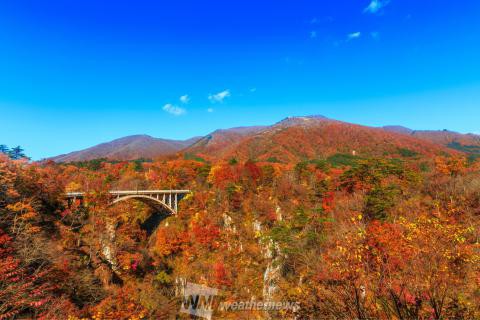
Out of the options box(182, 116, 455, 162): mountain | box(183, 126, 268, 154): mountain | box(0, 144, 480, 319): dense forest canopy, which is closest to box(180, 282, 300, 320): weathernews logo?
box(0, 144, 480, 319): dense forest canopy

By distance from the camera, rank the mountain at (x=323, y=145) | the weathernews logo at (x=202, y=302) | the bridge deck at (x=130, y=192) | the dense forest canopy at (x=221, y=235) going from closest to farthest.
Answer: the dense forest canopy at (x=221, y=235) < the weathernews logo at (x=202, y=302) < the bridge deck at (x=130, y=192) < the mountain at (x=323, y=145)

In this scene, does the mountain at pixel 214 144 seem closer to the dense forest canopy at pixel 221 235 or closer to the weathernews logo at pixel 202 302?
the dense forest canopy at pixel 221 235

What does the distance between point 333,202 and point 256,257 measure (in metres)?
12.3

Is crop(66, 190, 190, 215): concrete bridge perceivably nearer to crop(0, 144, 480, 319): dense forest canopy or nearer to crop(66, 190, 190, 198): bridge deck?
crop(66, 190, 190, 198): bridge deck

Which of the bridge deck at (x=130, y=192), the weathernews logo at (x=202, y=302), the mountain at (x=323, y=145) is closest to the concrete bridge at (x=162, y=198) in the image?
the bridge deck at (x=130, y=192)

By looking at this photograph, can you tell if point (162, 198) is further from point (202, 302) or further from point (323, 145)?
point (323, 145)

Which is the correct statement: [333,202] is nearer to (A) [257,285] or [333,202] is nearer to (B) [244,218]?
(B) [244,218]

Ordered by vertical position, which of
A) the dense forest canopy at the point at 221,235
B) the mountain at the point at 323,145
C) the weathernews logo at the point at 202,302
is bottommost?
the weathernews logo at the point at 202,302

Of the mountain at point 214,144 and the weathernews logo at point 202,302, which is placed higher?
the mountain at point 214,144

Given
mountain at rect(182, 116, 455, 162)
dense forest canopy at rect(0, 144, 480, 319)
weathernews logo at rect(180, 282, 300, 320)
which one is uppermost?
mountain at rect(182, 116, 455, 162)

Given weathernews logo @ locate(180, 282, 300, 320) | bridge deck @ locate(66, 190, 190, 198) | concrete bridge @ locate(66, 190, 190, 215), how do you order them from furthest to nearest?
Result: concrete bridge @ locate(66, 190, 190, 215), bridge deck @ locate(66, 190, 190, 198), weathernews logo @ locate(180, 282, 300, 320)

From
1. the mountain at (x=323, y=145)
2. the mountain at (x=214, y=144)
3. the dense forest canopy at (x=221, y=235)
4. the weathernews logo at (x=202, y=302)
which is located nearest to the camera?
the dense forest canopy at (x=221, y=235)

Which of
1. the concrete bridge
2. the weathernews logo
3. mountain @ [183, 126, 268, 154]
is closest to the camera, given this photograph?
the weathernews logo

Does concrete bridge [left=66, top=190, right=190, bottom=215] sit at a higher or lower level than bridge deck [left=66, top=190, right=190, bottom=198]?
lower
